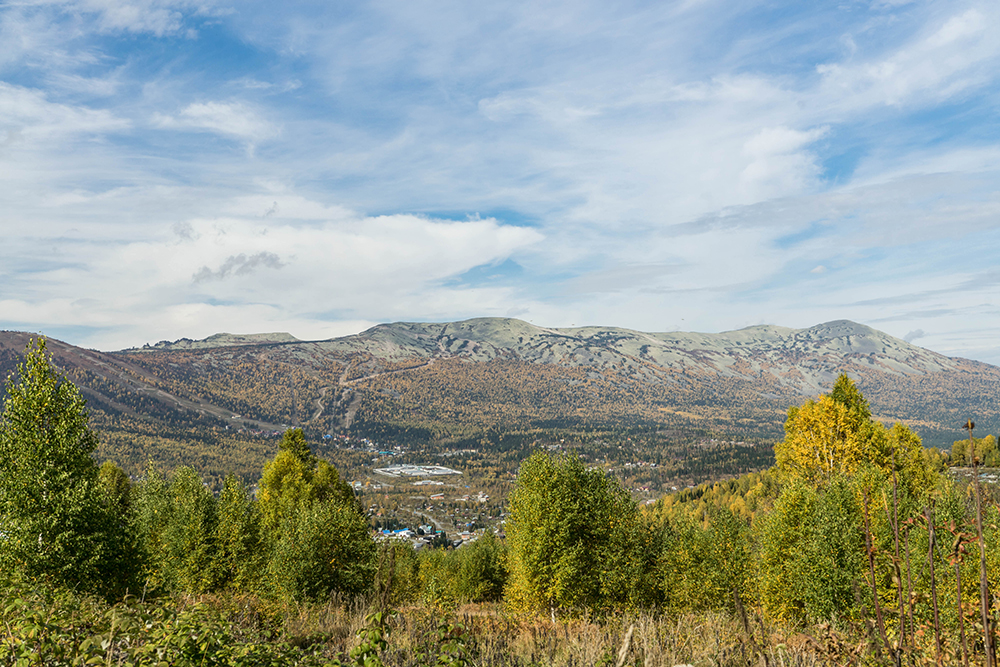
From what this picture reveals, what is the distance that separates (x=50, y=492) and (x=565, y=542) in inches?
947

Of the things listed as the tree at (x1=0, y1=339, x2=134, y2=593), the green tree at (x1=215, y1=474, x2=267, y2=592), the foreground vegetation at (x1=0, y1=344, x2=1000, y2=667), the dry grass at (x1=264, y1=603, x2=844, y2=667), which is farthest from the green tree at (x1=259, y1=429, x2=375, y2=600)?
the dry grass at (x1=264, y1=603, x2=844, y2=667)

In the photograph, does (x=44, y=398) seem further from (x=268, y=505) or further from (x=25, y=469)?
(x=268, y=505)

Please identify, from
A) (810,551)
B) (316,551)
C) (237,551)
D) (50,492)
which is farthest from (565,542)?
(50,492)

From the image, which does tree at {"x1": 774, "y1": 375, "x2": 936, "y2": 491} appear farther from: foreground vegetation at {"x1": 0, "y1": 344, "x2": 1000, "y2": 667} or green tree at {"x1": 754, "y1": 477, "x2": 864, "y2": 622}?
green tree at {"x1": 754, "y1": 477, "x2": 864, "y2": 622}

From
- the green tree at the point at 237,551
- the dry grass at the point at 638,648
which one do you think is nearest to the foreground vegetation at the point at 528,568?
the dry grass at the point at 638,648

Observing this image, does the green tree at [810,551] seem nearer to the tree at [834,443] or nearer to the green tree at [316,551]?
the tree at [834,443]

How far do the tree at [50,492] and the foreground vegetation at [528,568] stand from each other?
2.6 inches

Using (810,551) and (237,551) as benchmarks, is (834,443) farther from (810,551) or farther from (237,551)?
(237,551)

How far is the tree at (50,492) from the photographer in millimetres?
18844

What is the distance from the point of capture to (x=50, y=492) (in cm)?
1967

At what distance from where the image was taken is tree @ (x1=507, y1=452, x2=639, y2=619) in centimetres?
3039

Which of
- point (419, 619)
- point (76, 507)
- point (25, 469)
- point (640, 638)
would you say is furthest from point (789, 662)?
point (25, 469)

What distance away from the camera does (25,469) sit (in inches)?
763

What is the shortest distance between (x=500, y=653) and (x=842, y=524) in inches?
946
